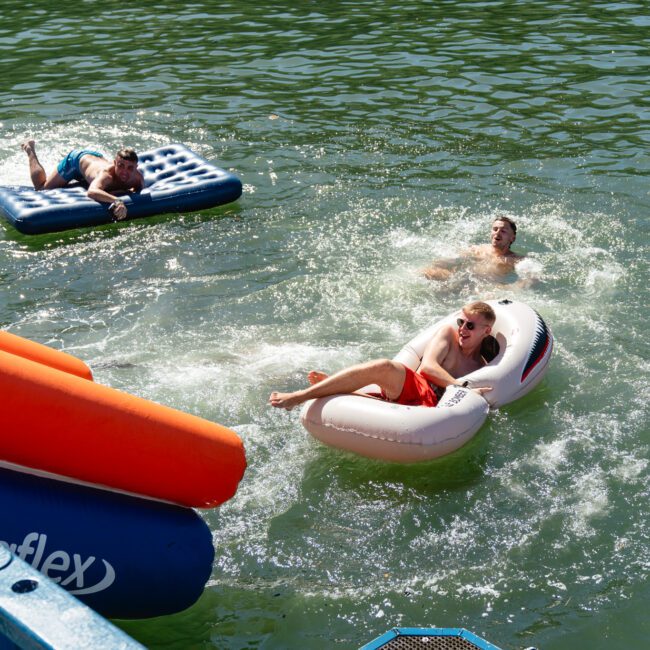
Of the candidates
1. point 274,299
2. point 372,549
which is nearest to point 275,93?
point 274,299

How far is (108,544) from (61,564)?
214mm

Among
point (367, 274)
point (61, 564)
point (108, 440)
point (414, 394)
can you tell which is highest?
point (108, 440)

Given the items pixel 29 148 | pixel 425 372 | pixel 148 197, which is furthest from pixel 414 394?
pixel 29 148

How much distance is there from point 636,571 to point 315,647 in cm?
179

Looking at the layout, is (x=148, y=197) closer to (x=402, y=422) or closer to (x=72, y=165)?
(x=72, y=165)

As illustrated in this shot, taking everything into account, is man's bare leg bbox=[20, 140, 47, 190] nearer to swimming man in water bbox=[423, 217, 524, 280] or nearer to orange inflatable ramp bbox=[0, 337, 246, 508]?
swimming man in water bbox=[423, 217, 524, 280]

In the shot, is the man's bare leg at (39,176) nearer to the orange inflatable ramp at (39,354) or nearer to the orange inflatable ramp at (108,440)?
the orange inflatable ramp at (39,354)

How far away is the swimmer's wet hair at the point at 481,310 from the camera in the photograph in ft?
21.7

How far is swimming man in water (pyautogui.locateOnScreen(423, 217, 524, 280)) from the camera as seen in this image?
859 centimetres

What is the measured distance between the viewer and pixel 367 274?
8.67m

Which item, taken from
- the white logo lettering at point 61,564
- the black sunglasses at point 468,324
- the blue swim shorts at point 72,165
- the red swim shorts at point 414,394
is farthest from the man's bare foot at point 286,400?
the blue swim shorts at point 72,165

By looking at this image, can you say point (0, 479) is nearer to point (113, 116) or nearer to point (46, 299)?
point (46, 299)

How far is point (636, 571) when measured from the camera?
16.9ft

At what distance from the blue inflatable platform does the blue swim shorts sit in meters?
6.44
